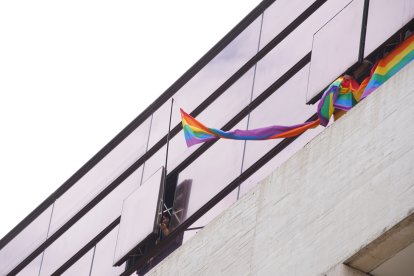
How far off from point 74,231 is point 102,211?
1019 millimetres

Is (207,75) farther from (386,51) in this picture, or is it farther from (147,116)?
(386,51)

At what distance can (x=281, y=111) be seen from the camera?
2053cm

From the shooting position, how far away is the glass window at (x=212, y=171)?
20.7m

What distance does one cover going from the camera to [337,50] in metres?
19.4

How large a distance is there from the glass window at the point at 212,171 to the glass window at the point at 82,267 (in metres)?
2.66

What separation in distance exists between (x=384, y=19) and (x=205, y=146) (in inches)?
185

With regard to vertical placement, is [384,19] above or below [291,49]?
below

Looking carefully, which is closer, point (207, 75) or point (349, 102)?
point (349, 102)

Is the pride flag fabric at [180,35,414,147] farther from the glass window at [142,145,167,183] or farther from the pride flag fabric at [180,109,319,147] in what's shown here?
the glass window at [142,145,167,183]

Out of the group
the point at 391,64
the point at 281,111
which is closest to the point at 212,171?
the point at 281,111

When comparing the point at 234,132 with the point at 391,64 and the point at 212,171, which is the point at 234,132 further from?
the point at 391,64

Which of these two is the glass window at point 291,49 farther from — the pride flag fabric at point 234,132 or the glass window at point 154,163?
the glass window at point 154,163

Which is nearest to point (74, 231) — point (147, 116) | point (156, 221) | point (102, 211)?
point (102, 211)

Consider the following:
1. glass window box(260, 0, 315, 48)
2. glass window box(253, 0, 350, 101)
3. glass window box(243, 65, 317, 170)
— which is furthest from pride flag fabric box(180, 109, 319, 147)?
glass window box(260, 0, 315, 48)
